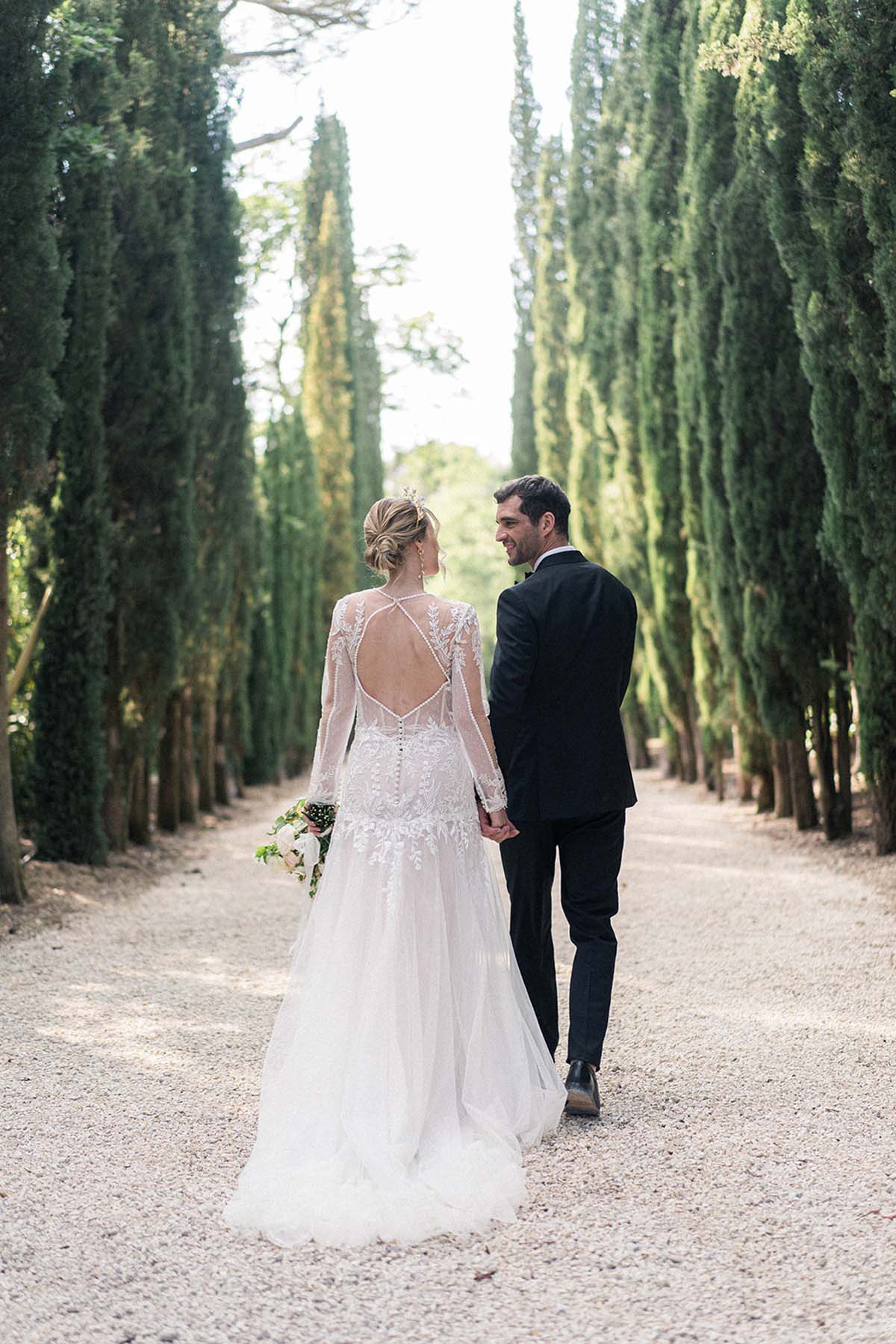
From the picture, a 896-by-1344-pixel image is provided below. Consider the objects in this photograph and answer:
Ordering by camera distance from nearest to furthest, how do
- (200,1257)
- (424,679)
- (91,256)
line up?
(200,1257), (424,679), (91,256)

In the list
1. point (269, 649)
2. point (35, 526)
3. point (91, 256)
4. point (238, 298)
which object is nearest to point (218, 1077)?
point (35, 526)

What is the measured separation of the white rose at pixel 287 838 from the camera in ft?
13.6

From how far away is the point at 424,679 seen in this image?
12.9 feet

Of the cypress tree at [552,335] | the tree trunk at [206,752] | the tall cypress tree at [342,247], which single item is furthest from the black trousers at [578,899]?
the tall cypress tree at [342,247]

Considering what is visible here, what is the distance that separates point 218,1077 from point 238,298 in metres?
10.9

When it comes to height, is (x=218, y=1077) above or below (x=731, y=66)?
below

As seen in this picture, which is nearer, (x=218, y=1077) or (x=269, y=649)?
(x=218, y=1077)

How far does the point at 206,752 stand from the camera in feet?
48.6

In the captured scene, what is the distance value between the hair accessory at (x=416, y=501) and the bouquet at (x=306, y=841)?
0.97 meters

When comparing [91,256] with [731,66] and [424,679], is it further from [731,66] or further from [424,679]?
[424,679]

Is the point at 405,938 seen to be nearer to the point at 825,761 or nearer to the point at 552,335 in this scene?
the point at 825,761

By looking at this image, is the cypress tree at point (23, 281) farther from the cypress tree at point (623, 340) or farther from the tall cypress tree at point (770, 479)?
the cypress tree at point (623, 340)

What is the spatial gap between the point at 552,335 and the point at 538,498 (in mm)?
21667

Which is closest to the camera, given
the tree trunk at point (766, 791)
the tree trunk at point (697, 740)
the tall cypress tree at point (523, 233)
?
the tree trunk at point (766, 791)
